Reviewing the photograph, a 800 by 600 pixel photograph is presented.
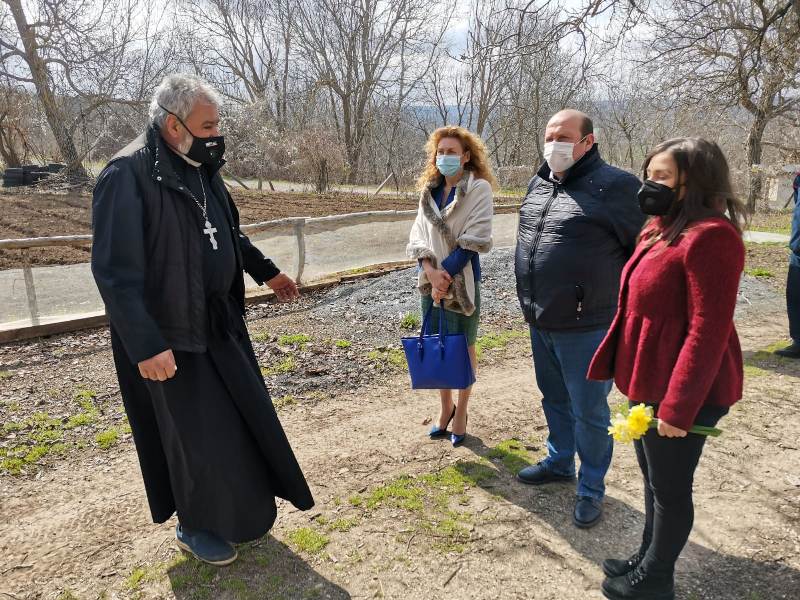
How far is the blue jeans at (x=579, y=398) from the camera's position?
291 centimetres

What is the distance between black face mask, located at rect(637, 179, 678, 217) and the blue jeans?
2.85ft

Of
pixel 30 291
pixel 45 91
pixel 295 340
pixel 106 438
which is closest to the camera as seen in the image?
pixel 106 438

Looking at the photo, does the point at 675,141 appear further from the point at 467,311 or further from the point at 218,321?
the point at 218,321

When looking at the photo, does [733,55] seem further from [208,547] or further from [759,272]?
[208,547]

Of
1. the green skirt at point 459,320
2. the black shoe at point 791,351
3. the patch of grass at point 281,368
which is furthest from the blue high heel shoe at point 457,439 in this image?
the black shoe at point 791,351

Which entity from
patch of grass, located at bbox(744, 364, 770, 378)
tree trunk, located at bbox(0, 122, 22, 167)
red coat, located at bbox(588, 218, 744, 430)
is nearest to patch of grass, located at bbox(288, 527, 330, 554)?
red coat, located at bbox(588, 218, 744, 430)

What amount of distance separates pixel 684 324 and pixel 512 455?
1.90m

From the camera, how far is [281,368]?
207 inches

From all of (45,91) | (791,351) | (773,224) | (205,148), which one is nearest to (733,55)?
(773,224)

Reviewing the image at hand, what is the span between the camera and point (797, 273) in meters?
5.65

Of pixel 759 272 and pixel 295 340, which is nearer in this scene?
pixel 295 340

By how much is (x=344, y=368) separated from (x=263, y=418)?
2629 mm

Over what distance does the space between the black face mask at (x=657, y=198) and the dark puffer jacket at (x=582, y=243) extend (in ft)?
1.87

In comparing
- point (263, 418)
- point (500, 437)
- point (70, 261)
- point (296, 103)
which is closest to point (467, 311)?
point (500, 437)
